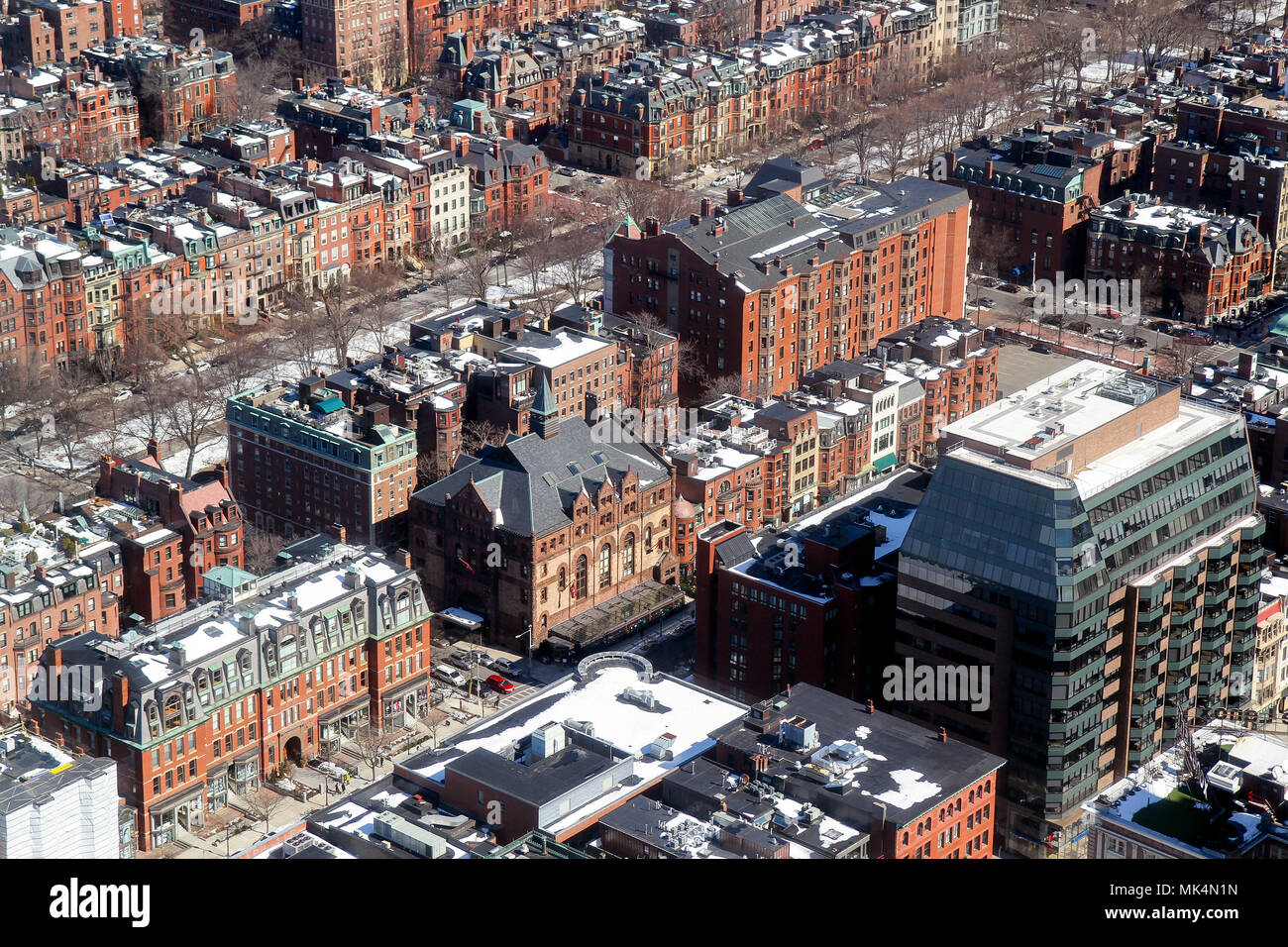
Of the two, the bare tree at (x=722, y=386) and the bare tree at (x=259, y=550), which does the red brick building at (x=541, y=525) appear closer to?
→ the bare tree at (x=259, y=550)

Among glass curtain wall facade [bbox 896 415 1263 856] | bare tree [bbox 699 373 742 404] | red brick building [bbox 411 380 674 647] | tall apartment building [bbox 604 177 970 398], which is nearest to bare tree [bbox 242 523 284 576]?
red brick building [bbox 411 380 674 647]

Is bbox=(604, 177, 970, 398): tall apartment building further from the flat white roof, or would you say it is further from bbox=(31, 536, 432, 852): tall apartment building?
the flat white roof

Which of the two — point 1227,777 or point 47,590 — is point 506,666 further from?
point 1227,777

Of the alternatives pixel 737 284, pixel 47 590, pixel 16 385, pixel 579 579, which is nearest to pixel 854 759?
Result: pixel 579 579

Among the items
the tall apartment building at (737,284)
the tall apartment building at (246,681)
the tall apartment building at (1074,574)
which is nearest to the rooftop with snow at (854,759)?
the tall apartment building at (1074,574)

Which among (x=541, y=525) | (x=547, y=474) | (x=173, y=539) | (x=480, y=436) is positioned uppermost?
(x=547, y=474)

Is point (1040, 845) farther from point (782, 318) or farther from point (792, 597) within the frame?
point (782, 318)

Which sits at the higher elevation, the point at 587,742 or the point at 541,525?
the point at 541,525
